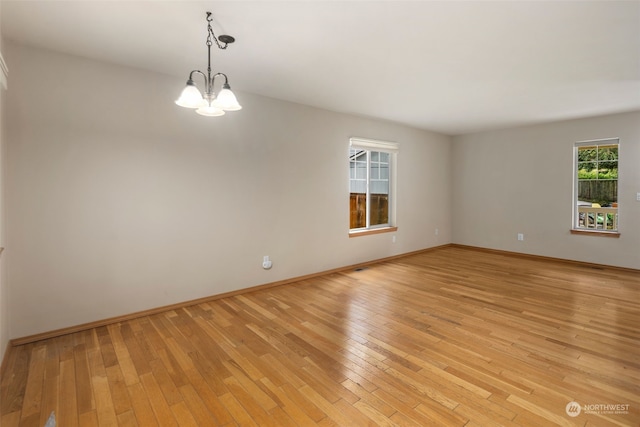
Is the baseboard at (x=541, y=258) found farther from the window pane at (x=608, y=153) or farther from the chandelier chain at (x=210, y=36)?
the chandelier chain at (x=210, y=36)

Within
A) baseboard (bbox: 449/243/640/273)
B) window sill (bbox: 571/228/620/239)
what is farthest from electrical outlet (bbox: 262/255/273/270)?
window sill (bbox: 571/228/620/239)

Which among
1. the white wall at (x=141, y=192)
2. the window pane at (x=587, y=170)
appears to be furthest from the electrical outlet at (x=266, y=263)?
the window pane at (x=587, y=170)

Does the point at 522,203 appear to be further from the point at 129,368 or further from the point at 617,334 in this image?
the point at 129,368

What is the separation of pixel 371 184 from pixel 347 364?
12.2 feet

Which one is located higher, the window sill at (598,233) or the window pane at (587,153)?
the window pane at (587,153)

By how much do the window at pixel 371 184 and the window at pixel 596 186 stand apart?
3.14m

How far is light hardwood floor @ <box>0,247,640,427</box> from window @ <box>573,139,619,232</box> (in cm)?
207

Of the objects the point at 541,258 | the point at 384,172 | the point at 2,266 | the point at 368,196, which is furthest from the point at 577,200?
the point at 2,266

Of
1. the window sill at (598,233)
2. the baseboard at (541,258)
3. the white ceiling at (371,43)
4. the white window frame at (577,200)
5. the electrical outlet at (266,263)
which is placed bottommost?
the baseboard at (541,258)

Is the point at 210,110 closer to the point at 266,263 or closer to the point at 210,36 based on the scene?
the point at 210,36

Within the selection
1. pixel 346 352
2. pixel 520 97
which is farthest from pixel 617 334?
pixel 520 97

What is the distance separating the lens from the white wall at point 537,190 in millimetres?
4848

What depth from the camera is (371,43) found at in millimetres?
2580

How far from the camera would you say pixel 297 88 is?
12.1 ft
